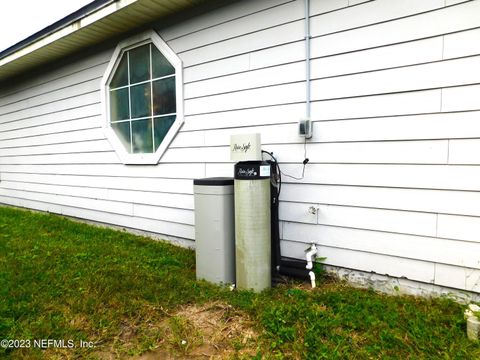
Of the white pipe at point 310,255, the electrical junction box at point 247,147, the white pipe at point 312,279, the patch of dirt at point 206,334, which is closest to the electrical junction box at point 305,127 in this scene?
the electrical junction box at point 247,147

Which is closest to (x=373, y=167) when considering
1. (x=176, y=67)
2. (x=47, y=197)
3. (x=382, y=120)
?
(x=382, y=120)

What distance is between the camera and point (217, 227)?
2.96 meters

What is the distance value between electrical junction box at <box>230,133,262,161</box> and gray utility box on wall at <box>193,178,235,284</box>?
28 centimetres

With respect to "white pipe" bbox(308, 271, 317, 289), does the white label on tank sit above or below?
above

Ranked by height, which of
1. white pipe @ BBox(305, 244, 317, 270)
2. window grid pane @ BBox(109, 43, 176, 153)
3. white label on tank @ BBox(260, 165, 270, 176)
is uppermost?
window grid pane @ BBox(109, 43, 176, 153)

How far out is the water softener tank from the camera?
2.75 metres

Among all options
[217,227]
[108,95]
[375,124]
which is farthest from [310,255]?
[108,95]

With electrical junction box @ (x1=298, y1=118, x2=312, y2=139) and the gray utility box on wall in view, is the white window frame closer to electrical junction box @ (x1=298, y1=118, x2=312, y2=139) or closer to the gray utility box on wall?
the gray utility box on wall

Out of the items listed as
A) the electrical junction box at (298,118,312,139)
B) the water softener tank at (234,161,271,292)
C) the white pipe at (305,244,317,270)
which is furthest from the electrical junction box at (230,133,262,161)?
the white pipe at (305,244,317,270)

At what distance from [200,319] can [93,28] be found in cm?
394

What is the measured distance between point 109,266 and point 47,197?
385 cm

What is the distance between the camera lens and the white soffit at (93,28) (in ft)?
12.7

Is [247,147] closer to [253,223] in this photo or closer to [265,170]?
[265,170]

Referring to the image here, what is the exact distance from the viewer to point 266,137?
3.32m
